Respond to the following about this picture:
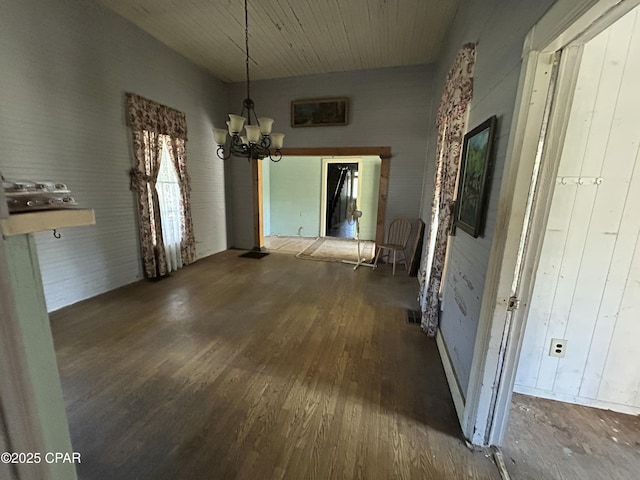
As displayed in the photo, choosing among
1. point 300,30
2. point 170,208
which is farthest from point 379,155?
point 170,208

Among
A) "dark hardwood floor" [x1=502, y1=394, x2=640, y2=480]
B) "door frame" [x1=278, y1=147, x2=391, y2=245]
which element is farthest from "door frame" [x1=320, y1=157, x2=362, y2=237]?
"dark hardwood floor" [x1=502, y1=394, x2=640, y2=480]

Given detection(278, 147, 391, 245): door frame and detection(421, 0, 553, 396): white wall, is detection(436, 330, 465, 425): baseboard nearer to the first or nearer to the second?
detection(421, 0, 553, 396): white wall

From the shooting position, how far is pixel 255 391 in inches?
72.7

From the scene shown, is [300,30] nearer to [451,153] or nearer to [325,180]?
[451,153]

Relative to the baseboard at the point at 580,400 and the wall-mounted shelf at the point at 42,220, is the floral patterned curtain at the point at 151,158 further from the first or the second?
the baseboard at the point at 580,400

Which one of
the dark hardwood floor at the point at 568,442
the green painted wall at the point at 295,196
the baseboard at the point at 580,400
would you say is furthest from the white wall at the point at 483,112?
the green painted wall at the point at 295,196

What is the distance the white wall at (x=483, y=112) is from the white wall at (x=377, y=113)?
2111 mm

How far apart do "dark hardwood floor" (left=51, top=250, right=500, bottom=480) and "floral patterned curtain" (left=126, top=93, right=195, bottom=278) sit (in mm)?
742

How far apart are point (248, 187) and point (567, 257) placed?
4.95 m

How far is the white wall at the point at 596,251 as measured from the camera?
1.42 meters

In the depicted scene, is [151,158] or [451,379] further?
[151,158]

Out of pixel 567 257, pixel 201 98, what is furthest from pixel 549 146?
pixel 201 98

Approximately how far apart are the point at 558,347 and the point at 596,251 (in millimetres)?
636

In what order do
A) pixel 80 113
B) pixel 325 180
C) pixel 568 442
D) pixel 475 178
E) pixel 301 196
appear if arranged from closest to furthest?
pixel 568 442 → pixel 475 178 → pixel 80 113 → pixel 325 180 → pixel 301 196
